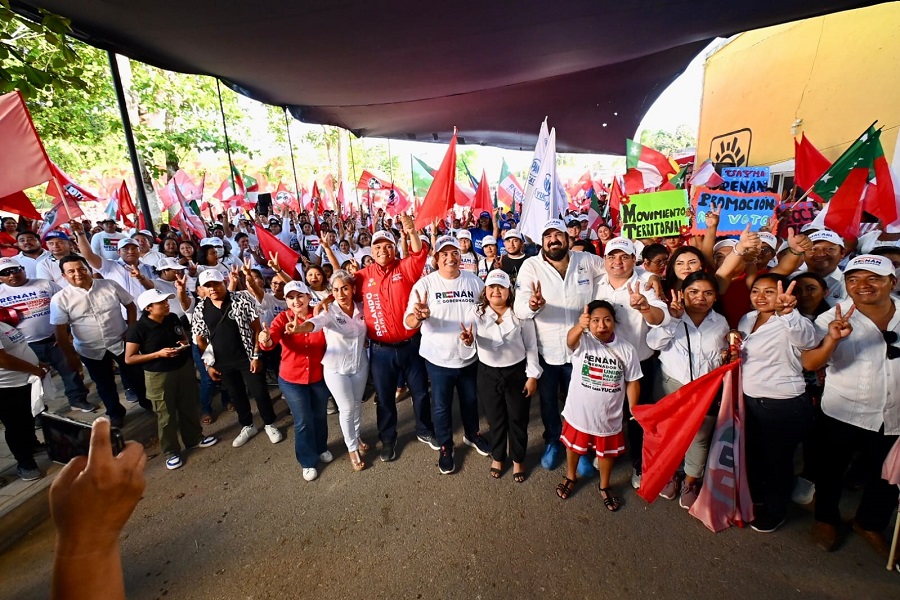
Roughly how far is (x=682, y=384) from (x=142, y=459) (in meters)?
3.20

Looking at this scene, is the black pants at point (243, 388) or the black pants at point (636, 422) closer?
the black pants at point (636, 422)

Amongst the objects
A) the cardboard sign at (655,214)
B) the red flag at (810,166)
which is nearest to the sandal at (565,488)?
the cardboard sign at (655,214)

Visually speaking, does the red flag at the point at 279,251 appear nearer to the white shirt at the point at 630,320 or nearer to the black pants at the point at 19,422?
the black pants at the point at 19,422

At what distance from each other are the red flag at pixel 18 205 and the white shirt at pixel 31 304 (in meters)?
0.83

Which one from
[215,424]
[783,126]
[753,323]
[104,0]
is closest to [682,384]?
[753,323]

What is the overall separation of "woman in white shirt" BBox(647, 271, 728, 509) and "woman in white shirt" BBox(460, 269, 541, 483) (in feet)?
3.17

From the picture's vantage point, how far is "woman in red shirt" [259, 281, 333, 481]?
11.3ft

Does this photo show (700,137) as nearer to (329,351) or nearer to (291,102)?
(291,102)

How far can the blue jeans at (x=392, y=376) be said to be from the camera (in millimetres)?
3766

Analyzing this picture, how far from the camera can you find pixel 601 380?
304cm

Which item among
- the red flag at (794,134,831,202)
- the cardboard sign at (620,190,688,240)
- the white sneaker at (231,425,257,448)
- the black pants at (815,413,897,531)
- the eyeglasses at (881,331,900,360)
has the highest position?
the red flag at (794,134,831,202)

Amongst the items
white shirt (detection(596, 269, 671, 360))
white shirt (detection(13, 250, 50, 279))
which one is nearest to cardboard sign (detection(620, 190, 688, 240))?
white shirt (detection(596, 269, 671, 360))

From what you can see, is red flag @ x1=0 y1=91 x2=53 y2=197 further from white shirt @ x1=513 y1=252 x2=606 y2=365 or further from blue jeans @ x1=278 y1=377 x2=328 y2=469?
white shirt @ x1=513 y1=252 x2=606 y2=365

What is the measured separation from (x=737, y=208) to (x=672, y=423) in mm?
2472
